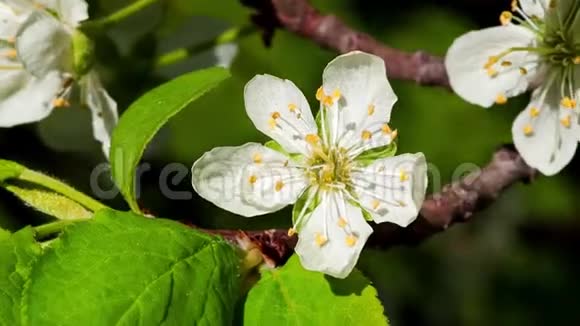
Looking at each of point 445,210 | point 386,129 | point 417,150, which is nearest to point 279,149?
point 386,129

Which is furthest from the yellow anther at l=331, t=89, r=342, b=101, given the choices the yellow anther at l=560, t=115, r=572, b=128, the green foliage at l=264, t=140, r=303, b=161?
the yellow anther at l=560, t=115, r=572, b=128

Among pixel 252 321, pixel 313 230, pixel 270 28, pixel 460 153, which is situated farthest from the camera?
Answer: pixel 460 153

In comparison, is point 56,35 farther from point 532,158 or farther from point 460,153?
point 460,153

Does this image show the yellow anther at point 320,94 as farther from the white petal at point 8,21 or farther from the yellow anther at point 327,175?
the white petal at point 8,21

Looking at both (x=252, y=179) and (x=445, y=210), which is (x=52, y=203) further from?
(x=445, y=210)

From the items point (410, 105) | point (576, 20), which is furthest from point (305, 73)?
point (576, 20)

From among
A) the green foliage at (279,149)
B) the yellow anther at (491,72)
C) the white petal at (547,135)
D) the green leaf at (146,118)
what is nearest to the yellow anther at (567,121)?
the white petal at (547,135)
